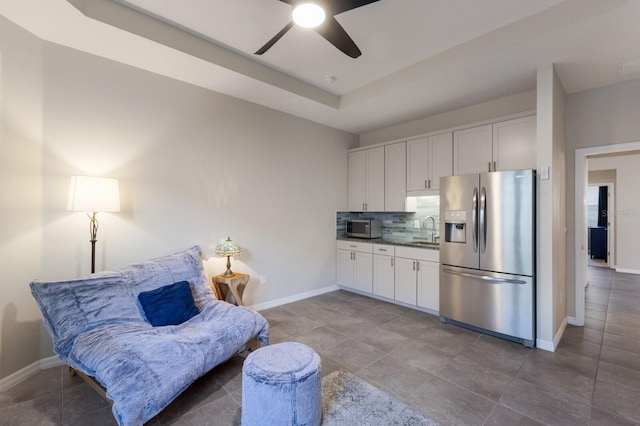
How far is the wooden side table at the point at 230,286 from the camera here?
317 cm

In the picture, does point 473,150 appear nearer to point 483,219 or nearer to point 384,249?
point 483,219

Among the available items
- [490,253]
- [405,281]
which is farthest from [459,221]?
[405,281]

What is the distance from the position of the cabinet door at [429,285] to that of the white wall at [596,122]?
4.92 feet

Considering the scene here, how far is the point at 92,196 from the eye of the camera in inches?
92.1

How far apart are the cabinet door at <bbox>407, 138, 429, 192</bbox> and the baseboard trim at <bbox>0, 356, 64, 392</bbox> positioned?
4336 mm

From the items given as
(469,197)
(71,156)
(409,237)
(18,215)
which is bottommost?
(409,237)

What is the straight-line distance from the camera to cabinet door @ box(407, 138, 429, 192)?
4.02 m

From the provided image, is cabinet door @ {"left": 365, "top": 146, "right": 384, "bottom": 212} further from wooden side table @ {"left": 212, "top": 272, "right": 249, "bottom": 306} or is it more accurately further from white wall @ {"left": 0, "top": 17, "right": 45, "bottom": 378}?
white wall @ {"left": 0, "top": 17, "right": 45, "bottom": 378}

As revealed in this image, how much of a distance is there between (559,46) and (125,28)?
3584 mm

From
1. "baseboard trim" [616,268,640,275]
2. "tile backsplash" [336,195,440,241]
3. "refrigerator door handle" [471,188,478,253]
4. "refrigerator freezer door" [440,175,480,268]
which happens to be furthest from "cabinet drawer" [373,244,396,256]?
"baseboard trim" [616,268,640,275]

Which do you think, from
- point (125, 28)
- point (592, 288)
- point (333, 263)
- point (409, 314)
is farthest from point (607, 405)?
point (125, 28)

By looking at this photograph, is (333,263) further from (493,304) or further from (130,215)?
(130,215)

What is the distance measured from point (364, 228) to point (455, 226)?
5.33 feet

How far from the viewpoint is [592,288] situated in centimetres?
501
